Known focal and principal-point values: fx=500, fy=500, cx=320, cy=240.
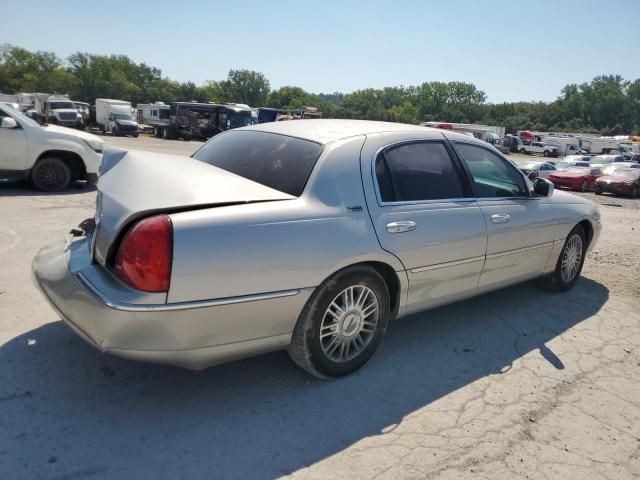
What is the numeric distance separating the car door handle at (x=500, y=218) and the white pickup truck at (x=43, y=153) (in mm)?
7170

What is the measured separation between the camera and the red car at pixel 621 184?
20484 millimetres

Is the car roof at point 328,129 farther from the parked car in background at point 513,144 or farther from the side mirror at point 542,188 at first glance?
the parked car in background at point 513,144

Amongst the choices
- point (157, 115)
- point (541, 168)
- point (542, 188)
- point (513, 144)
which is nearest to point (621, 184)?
point (541, 168)

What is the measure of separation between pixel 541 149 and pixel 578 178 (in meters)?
37.8

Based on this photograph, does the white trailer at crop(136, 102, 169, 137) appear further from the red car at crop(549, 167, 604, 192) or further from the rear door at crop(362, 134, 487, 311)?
the rear door at crop(362, 134, 487, 311)

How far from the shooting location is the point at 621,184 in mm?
20531

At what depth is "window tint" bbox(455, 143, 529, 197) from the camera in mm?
4062

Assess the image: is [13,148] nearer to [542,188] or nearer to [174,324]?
[174,324]

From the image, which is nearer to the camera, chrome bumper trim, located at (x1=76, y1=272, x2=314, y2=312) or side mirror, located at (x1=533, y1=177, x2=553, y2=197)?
chrome bumper trim, located at (x1=76, y1=272, x2=314, y2=312)

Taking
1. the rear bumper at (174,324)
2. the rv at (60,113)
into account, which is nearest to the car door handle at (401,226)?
the rear bumper at (174,324)

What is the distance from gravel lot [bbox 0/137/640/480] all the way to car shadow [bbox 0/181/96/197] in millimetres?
5198

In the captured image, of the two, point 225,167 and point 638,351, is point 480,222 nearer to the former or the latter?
point 638,351

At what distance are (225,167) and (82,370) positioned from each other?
1595 mm

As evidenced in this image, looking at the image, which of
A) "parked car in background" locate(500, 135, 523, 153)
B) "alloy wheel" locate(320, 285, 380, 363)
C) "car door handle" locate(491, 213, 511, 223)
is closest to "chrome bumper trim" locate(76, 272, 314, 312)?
"alloy wheel" locate(320, 285, 380, 363)
